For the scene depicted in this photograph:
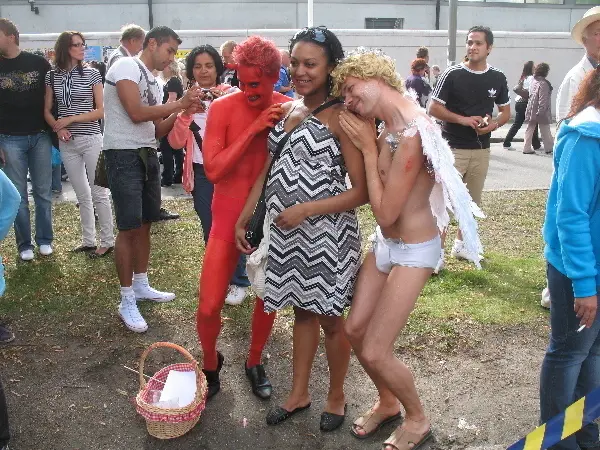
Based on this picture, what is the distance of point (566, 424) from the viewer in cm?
230

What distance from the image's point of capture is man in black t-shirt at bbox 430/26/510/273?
518 cm

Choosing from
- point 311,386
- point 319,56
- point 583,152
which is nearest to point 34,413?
point 311,386

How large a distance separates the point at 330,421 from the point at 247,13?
20.2m

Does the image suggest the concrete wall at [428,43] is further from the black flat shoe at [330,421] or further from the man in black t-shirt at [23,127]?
the black flat shoe at [330,421]

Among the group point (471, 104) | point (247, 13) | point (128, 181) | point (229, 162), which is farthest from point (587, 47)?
point (247, 13)

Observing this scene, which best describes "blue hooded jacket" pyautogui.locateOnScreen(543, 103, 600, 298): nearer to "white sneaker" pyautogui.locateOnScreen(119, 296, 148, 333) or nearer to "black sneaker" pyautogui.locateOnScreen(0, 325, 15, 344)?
"white sneaker" pyautogui.locateOnScreen(119, 296, 148, 333)

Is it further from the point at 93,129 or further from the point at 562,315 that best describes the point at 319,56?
the point at 93,129

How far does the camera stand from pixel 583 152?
228cm

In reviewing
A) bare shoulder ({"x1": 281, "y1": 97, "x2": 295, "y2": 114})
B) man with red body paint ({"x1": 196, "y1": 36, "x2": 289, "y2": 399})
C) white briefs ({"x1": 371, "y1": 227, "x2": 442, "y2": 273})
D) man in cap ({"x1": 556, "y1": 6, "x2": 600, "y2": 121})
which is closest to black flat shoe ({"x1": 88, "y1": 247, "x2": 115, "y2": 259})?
man with red body paint ({"x1": 196, "y1": 36, "x2": 289, "y2": 399})

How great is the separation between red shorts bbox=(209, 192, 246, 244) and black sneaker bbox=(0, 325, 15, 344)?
186cm

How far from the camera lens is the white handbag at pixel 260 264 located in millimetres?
3045

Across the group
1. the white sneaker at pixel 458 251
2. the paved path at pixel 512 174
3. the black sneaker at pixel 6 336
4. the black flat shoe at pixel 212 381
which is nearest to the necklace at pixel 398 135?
the black flat shoe at pixel 212 381

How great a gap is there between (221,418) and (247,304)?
153 centimetres

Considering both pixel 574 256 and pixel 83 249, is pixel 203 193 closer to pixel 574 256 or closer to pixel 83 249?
pixel 83 249
